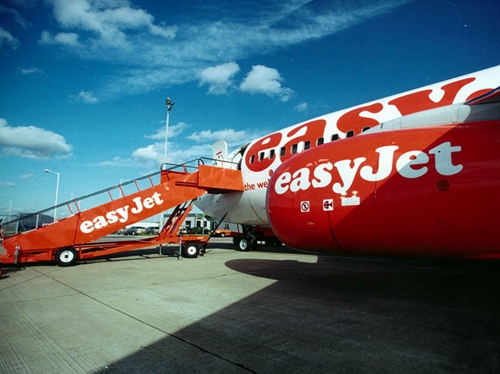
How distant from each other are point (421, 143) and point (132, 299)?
4.99m

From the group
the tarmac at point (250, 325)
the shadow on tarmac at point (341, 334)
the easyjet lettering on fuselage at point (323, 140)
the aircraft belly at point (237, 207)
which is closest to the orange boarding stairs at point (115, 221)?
the aircraft belly at point (237, 207)

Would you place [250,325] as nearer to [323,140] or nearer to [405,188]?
[405,188]

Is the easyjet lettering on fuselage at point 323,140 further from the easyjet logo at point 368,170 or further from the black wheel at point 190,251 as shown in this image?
the black wheel at point 190,251

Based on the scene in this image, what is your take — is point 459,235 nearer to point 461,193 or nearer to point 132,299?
point 461,193

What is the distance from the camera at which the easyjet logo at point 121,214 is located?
9992 mm

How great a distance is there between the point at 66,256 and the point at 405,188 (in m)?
9.69

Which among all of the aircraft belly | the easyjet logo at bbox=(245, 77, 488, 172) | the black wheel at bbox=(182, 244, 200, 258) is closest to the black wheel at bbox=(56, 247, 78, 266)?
the black wheel at bbox=(182, 244, 200, 258)

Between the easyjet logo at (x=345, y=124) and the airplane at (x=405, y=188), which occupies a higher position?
the easyjet logo at (x=345, y=124)

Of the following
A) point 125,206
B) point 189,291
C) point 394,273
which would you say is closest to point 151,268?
point 125,206

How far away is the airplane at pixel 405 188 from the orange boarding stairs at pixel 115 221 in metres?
6.46

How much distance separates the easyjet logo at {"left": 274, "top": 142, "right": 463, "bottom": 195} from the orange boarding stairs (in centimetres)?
668

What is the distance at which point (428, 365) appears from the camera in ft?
9.04

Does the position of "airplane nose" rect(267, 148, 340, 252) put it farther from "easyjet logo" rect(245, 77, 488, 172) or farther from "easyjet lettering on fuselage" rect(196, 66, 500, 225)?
"easyjet logo" rect(245, 77, 488, 172)

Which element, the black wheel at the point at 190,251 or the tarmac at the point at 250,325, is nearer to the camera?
the tarmac at the point at 250,325
